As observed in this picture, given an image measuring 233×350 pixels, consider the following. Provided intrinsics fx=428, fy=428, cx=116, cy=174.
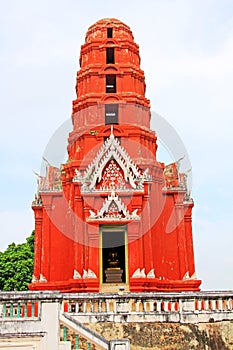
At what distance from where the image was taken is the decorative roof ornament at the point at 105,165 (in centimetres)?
1602

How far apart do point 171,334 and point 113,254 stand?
8.62 m

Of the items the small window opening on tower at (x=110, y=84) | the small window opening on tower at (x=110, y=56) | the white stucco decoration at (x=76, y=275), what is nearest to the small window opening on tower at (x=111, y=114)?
the small window opening on tower at (x=110, y=84)

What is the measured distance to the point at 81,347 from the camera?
8641 mm

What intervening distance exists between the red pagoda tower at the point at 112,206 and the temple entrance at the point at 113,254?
4 cm

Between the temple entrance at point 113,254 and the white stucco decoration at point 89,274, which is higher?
the temple entrance at point 113,254

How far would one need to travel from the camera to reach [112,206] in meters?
15.6

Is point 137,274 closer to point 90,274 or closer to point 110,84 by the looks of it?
point 90,274

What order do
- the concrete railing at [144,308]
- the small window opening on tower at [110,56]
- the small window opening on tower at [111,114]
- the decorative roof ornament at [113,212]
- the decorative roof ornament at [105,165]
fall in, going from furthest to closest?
1. the small window opening on tower at [110,56]
2. the small window opening on tower at [111,114]
3. the decorative roof ornament at [105,165]
4. the decorative roof ornament at [113,212]
5. the concrete railing at [144,308]

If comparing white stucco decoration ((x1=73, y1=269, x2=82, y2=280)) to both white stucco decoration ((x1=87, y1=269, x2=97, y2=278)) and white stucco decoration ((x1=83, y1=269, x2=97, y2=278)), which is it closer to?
white stucco decoration ((x1=83, y1=269, x2=97, y2=278))

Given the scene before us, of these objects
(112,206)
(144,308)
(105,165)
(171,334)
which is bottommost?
(171,334)

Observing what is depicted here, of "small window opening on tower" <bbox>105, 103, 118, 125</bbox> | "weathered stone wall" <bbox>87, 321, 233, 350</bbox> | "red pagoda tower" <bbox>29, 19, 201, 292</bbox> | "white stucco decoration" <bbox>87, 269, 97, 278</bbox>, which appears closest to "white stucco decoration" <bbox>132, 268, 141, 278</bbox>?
"red pagoda tower" <bbox>29, 19, 201, 292</bbox>

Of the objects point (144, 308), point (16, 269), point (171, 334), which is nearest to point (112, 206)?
point (144, 308)

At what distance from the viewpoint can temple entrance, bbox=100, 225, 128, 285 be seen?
15.6 metres

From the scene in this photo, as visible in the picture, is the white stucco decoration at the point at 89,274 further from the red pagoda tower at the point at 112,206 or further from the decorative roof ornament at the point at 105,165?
the decorative roof ornament at the point at 105,165
